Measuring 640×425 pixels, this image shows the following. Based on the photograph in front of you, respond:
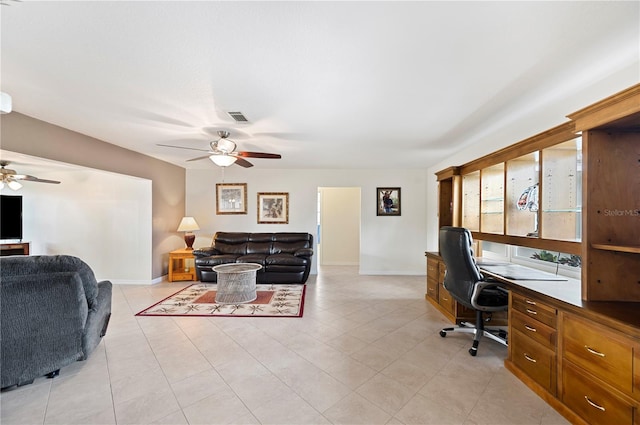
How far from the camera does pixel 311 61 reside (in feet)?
5.93

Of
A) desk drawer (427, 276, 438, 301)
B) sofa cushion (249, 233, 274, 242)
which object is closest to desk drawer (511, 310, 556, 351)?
desk drawer (427, 276, 438, 301)

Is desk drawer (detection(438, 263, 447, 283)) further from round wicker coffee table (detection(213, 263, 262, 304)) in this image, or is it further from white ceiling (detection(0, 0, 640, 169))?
round wicker coffee table (detection(213, 263, 262, 304))

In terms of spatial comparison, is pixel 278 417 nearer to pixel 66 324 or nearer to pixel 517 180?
pixel 66 324

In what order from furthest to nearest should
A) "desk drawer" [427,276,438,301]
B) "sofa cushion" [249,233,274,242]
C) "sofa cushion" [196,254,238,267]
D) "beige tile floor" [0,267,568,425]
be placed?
"sofa cushion" [249,233,274,242]
"sofa cushion" [196,254,238,267]
"desk drawer" [427,276,438,301]
"beige tile floor" [0,267,568,425]

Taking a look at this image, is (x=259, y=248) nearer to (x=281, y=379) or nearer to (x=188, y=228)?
(x=188, y=228)

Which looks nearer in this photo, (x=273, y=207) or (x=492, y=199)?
(x=492, y=199)

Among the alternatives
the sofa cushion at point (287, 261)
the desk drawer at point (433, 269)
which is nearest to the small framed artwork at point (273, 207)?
the sofa cushion at point (287, 261)

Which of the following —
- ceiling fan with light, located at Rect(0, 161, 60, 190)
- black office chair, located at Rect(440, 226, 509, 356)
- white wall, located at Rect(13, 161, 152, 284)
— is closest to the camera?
black office chair, located at Rect(440, 226, 509, 356)

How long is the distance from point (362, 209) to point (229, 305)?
3569 mm

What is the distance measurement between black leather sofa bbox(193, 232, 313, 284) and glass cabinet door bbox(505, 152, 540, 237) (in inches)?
137

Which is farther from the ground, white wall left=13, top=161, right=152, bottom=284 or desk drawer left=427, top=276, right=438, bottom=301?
white wall left=13, top=161, right=152, bottom=284

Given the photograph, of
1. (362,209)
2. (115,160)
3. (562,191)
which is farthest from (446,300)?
(115,160)

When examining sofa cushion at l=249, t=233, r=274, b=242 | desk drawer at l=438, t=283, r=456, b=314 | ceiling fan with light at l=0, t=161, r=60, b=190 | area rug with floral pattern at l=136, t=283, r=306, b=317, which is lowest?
area rug with floral pattern at l=136, t=283, r=306, b=317

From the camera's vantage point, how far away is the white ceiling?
4.56ft
